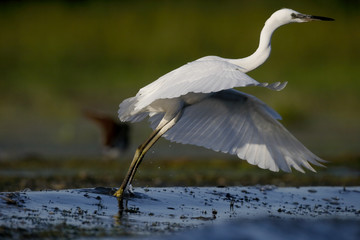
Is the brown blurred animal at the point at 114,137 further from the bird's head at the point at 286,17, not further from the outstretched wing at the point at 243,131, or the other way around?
the bird's head at the point at 286,17

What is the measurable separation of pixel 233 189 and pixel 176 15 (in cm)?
1691

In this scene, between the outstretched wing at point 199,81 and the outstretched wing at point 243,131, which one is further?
the outstretched wing at point 243,131

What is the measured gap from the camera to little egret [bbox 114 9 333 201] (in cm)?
820

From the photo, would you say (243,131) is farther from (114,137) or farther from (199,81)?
(114,137)

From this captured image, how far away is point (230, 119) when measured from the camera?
28.9 feet

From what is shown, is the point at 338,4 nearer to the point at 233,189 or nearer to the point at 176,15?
the point at 176,15

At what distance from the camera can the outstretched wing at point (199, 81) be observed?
7.10 metres

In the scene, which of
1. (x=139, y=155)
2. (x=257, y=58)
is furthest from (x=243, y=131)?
(x=139, y=155)

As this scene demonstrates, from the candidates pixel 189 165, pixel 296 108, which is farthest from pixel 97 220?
pixel 296 108

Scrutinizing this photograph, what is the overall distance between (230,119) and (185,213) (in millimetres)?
1419

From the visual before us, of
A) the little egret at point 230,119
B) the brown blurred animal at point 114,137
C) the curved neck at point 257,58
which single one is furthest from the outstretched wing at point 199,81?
the brown blurred animal at point 114,137

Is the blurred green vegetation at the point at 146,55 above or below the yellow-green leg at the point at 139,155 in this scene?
above

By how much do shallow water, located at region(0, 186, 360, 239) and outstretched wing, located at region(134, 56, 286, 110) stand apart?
1.17 metres

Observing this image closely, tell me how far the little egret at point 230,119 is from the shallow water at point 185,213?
1.58 ft
